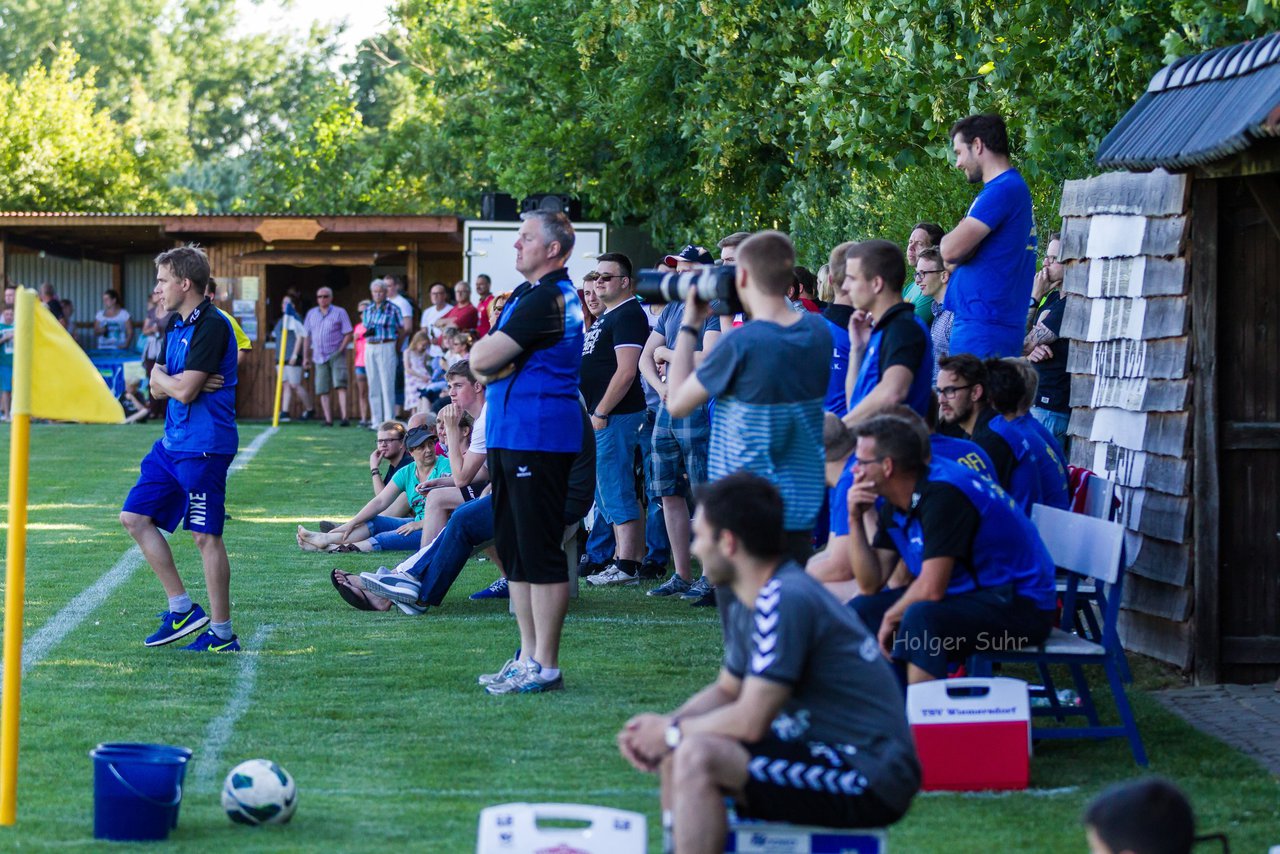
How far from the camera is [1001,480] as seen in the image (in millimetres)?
6973

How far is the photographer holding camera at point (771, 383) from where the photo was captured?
18.5 feet

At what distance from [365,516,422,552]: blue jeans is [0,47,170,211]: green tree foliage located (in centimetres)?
2947

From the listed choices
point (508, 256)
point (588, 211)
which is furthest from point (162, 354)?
point (588, 211)

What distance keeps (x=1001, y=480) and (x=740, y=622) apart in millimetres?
3141

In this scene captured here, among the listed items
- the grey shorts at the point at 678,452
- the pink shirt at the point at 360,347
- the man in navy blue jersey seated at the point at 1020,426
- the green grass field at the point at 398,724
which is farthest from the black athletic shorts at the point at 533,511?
the pink shirt at the point at 360,347

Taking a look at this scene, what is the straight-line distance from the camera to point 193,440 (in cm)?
771

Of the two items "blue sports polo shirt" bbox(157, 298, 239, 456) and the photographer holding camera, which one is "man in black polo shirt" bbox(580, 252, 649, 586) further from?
the photographer holding camera

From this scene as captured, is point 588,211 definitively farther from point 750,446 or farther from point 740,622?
point 740,622

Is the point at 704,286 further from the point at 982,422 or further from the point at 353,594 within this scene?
the point at 353,594

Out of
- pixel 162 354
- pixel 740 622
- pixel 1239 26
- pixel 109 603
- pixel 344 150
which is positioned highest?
pixel 344 150

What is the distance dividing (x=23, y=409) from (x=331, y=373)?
804 inches

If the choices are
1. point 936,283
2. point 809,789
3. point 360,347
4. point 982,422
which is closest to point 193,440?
point 982,422

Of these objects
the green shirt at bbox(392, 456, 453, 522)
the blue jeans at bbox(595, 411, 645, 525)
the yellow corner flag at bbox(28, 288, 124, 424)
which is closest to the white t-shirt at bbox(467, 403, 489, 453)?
the blue jeans at bbox(595, 411, 645, 525)

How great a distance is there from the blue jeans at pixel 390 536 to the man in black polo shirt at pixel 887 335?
6.04m
